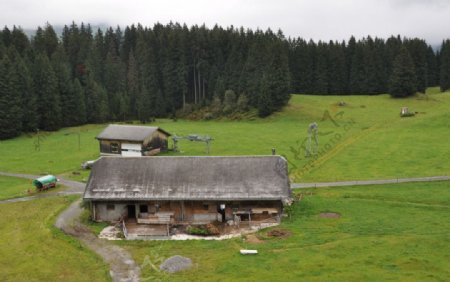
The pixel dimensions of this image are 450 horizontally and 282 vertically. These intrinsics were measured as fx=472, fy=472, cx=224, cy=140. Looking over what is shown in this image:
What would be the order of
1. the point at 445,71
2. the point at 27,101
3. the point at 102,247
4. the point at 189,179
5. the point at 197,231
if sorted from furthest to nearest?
the point at 445,71, the point at 27,101, the point at 189,179, the point at 197,231, the point at 102,247

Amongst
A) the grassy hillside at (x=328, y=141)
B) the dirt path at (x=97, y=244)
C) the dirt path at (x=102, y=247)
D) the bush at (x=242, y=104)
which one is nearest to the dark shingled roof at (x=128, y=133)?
the grassy hillside at (x=328, y=141)

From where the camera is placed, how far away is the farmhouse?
147ft

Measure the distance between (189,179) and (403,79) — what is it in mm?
79417

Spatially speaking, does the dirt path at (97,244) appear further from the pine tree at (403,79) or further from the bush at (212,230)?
the pine tree at (403,79)

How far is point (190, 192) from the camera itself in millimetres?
45250

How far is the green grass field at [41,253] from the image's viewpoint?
33.4 metres

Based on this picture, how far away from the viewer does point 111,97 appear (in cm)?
12194

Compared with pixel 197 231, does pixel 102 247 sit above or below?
below

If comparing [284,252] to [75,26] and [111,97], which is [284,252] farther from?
[75,26]

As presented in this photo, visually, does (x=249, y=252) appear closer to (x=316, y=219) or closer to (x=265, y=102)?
(x=316, y=219)

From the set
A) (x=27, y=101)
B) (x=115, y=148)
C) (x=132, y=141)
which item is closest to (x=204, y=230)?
(x=132, y=141)

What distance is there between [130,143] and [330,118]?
45114 millimetres

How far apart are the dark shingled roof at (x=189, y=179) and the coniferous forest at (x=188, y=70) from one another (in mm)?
56516

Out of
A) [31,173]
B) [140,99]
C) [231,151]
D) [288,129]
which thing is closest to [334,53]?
[288,129]
